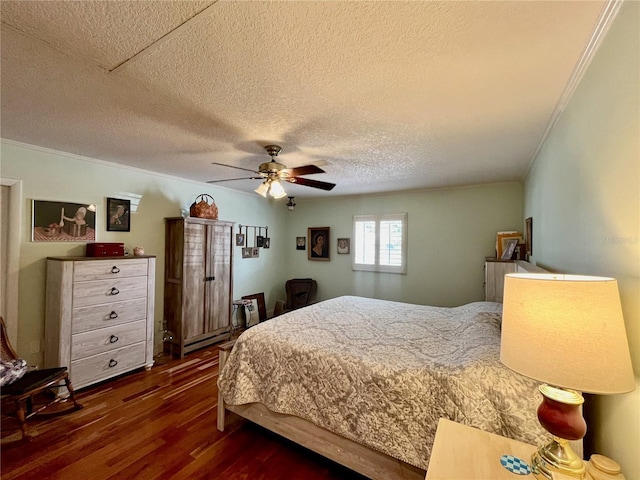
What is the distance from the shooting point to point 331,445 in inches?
72.2

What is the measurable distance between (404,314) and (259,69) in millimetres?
2636

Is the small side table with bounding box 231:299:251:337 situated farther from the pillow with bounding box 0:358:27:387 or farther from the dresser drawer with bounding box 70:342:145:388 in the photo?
the pillow with bounding box 0:358:27:387

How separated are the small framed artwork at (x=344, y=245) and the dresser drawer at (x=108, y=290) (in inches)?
128

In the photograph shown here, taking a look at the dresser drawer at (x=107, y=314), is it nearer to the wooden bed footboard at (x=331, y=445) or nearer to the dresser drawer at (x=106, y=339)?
the dresser drawer at (x=106, y=339)

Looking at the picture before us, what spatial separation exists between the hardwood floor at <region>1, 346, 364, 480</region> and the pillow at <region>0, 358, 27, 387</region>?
394mm

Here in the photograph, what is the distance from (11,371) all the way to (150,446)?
132 cm

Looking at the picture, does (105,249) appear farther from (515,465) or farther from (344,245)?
(515,465)

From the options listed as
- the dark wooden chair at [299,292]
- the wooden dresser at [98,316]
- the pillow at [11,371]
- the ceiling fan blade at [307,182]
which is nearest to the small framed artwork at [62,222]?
the wooden dresser at [98,316]

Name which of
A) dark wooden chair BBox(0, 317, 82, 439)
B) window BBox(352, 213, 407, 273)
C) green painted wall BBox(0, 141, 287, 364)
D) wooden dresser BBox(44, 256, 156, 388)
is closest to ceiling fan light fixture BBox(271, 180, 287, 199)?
wooden dresser BBox(44, 256, 156, 388)

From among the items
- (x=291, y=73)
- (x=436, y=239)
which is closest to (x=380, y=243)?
(x=436, y=239)

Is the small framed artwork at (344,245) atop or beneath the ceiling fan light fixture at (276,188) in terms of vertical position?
beneath

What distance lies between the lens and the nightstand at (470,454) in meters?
0.99

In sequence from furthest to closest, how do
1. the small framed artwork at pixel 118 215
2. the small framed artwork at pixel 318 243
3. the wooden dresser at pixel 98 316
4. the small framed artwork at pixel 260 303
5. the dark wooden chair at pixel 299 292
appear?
the small framed artwork at pixel 318 243
the dark wooden chair at pixel 299 292
the small framed artwork at pixel 260 303
the small framed artwork at pixel 118 215
the wooden dresser at pixel 98 316

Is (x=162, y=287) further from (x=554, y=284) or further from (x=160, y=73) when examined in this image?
(x=554, y=284)
